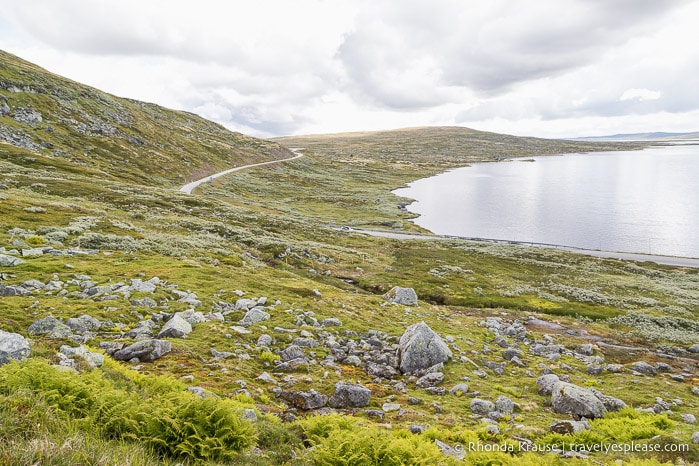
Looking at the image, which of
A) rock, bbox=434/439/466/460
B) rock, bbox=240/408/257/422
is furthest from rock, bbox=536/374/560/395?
rock, bbox=240/408/257/422

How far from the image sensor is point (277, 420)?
9680 mm

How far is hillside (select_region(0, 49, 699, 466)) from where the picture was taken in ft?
23.4

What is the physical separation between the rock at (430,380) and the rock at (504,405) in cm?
263

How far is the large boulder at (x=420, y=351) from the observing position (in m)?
16.5

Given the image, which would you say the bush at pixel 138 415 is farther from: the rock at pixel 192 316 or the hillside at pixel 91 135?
the hillside at pixel 91 135

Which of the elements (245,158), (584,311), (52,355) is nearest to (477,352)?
(52,355)

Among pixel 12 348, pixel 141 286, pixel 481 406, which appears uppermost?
pixel 12 348

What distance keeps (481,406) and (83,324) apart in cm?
1495

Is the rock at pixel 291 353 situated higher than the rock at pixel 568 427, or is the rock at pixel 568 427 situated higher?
the rock at pixel 291 353

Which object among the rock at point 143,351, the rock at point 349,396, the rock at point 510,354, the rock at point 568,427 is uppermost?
the rock at point 143,351

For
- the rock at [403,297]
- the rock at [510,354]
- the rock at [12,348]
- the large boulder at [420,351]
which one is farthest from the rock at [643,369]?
the rock at [12,348]

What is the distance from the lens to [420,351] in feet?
55.1

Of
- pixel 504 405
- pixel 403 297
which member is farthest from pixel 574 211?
pixel 504 405

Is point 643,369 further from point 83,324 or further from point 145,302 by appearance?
point 83,324
